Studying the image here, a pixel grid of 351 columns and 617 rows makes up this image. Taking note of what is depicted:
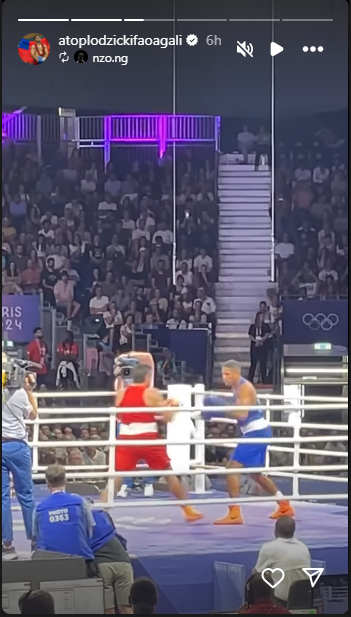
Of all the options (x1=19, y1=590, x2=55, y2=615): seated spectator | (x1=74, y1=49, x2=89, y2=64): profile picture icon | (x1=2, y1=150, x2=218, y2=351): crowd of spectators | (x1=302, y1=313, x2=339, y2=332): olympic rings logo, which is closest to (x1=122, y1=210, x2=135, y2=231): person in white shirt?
Result: (x1=2, y1=150, x2=218, y2=351): crowd of spectators

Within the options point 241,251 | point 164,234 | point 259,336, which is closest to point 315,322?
point 259,336

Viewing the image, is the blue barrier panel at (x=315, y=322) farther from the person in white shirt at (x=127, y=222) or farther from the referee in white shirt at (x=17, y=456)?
the referee in white shirt at (x=17, y=456)

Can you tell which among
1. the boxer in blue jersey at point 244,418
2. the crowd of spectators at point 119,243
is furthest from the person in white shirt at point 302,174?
the boxer in blue jersey at point 244,418

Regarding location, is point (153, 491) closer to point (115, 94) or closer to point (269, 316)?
point (269, 316)

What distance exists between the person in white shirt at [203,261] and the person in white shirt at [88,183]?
371 mm

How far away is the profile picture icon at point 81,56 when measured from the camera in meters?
3.49

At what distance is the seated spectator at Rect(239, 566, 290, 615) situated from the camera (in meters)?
3.54

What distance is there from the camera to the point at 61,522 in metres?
3.54

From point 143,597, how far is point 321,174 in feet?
4.45

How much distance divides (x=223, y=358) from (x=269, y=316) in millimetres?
185

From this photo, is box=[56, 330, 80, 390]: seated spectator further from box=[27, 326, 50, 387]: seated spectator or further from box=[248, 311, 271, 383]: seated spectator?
box=[248, 311, 271, 383]: seated spectator

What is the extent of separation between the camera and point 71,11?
11.5ft

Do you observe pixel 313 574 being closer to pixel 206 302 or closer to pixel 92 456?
pixel 92 456

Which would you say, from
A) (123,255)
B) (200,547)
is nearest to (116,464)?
(200,547)
